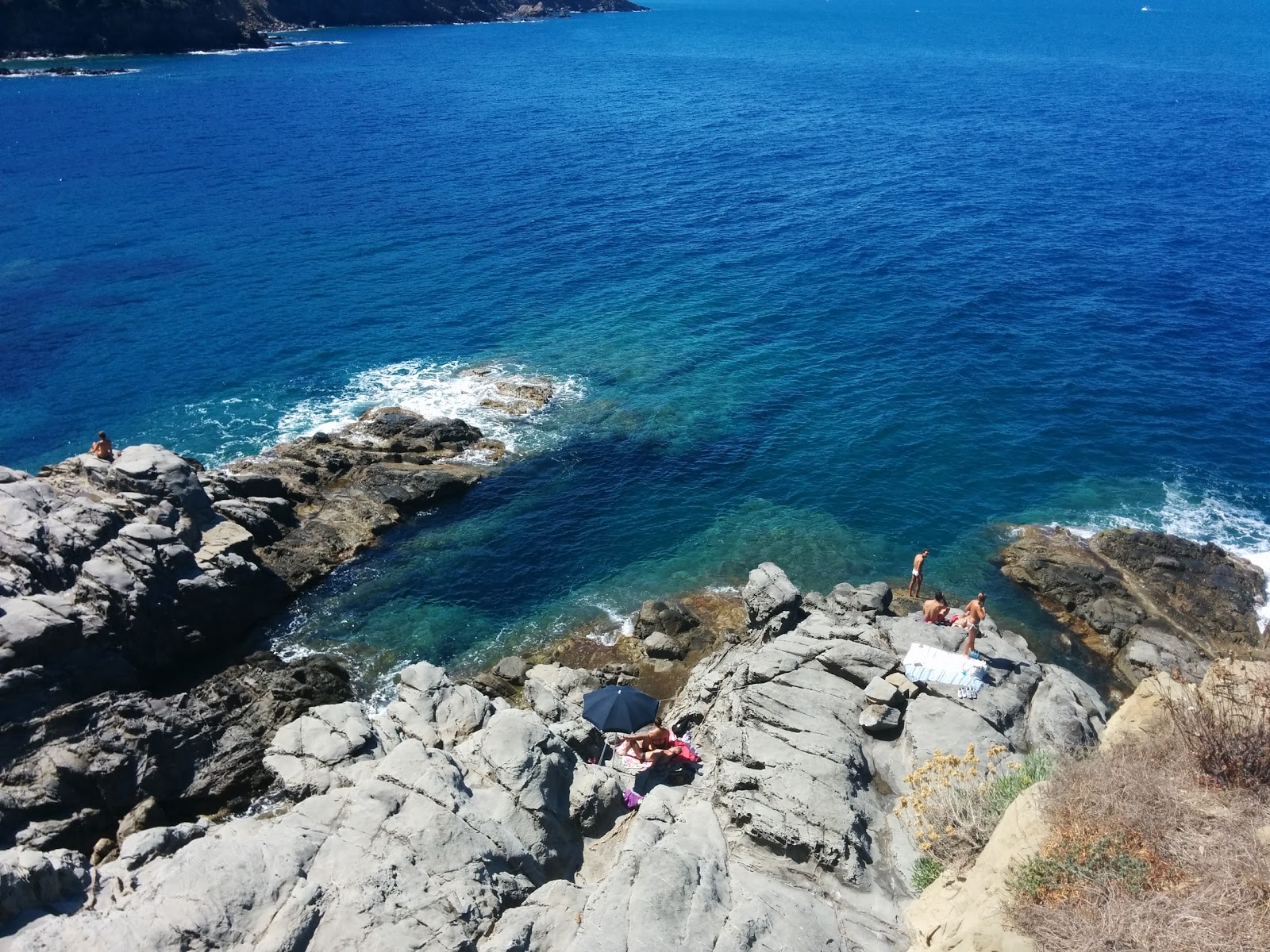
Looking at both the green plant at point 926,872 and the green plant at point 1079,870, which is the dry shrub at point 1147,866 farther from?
the green plant at point 926,872

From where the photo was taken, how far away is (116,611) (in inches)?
1198

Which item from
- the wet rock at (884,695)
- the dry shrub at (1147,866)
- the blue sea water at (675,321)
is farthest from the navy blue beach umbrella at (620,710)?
the dry shrub at (1147,866)

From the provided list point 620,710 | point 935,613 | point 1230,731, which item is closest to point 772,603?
point 935,613

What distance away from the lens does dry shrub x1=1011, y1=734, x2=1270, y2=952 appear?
11969 mm

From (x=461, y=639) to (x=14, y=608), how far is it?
15.7 meters

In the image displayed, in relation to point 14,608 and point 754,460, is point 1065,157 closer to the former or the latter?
point 754,460

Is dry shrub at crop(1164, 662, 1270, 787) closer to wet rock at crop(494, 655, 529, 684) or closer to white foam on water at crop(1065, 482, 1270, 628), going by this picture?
wet rock at crop(494, 655, 529, 684)

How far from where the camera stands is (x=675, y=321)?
2375 inches

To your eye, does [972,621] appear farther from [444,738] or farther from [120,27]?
[120,27]

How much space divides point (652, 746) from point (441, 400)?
105 ft

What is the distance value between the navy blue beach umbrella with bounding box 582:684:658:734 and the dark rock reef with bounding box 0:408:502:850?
418 inches

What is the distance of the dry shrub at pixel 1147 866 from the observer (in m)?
12.0

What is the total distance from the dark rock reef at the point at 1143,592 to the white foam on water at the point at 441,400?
26.7 m

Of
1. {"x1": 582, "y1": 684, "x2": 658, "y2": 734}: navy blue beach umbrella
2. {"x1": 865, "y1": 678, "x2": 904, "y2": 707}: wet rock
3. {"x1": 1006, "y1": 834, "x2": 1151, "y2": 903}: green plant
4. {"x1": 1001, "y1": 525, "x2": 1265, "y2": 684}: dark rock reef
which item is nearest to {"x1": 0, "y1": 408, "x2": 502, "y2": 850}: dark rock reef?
{"x1": 582, "y1": 684, "x2": 658, "y2": 734}: navy blue beach umbrella
